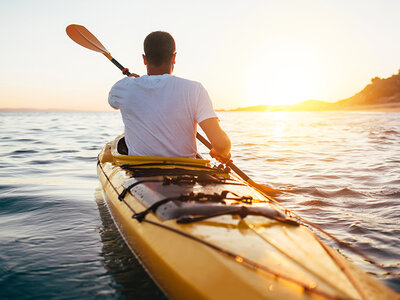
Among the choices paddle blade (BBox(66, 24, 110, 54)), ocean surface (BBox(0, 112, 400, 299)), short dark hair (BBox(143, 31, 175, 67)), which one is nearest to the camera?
ocean surface (BBox(0, 112, 400, 299))

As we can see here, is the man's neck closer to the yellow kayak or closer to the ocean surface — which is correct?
the yellow kayak

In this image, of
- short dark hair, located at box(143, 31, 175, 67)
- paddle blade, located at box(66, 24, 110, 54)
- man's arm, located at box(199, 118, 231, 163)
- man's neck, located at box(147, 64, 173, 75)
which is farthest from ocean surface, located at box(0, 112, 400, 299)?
paddle blade, located at box(66, 24, 110, 54)

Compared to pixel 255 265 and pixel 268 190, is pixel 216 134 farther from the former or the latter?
pixel 268 190

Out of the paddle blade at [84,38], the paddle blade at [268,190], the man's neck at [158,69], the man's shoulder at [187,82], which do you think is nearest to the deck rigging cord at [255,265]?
the man's shoulder at [187,82]

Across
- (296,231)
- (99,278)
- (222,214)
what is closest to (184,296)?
(222,214)

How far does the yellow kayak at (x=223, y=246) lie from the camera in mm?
1689

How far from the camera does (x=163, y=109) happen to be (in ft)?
10.1

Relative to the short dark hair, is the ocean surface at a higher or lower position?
lower

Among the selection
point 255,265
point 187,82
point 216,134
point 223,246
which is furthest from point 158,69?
point 255,265

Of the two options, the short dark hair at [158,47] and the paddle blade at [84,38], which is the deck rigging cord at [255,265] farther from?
the paddle blade at [84,38]

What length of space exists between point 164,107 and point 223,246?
1.57 m

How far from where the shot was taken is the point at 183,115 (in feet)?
10.2

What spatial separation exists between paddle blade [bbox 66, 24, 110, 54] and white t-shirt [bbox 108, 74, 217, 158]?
4197 mm

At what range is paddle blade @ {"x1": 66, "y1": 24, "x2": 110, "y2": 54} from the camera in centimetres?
676
